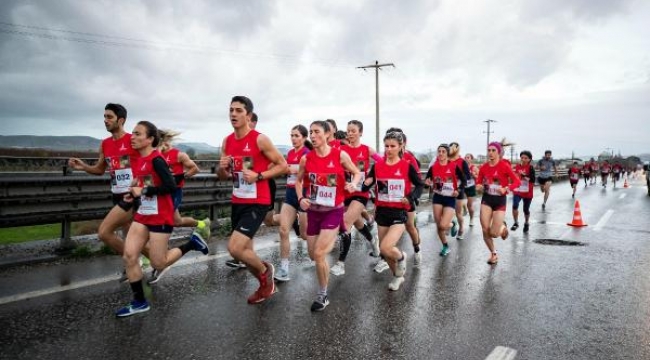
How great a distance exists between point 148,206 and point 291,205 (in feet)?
6.62

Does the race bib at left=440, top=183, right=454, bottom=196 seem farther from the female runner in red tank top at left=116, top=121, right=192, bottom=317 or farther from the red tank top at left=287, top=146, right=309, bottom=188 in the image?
the female runner in red tank top at left=116, top=121, right=192, bottom=317

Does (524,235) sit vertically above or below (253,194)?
below

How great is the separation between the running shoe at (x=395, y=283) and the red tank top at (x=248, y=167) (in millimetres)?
1789

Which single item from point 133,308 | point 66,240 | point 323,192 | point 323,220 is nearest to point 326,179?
point 323,192

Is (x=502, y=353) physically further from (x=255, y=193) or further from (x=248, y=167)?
(x=248, y=167)

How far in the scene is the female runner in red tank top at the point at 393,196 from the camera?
17.0 ft

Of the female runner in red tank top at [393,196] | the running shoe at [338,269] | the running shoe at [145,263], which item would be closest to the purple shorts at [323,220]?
the female runner in red tank top at [393,196]

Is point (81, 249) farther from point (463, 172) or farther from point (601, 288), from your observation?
point (601, 288)

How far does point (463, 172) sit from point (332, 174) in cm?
370

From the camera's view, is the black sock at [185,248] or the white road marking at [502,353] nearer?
the white road marking at [502,353]

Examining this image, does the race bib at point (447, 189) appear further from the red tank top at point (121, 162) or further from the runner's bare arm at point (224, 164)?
the red tank top at point (121, 162)

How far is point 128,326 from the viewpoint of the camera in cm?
380

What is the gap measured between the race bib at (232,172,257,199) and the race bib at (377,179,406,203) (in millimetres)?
1724

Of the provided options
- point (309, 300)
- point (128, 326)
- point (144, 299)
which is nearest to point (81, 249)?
point (144, 299)
